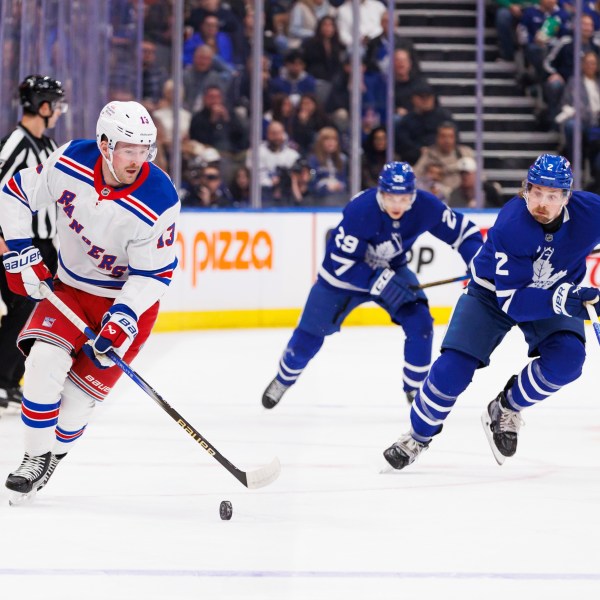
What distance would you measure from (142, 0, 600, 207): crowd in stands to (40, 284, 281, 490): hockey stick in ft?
17.6

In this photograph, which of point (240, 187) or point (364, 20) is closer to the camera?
point (240, 187)

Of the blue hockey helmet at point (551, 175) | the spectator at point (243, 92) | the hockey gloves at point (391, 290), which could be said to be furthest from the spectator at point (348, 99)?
the blue hockey helmet at point (551, 175)

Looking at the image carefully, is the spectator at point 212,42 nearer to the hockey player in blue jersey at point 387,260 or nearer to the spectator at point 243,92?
the spectator at point 243,92

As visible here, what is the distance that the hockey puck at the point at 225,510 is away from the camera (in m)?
3.55

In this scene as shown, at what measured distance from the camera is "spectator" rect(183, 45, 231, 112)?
30.0 feet

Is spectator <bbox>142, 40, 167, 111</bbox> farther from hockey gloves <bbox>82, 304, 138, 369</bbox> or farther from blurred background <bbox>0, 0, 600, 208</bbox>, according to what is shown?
hockey gloves <bbox>82, 304, 138, 369</bbox>

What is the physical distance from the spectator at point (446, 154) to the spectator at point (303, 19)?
42.7 inches

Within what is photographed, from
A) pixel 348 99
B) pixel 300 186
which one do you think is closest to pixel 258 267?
pixel 300 186

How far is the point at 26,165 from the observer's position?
5.25 m

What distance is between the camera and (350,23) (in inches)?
370

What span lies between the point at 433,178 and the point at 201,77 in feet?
5.38

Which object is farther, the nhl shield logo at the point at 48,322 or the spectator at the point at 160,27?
the spectator at the point at 160,27

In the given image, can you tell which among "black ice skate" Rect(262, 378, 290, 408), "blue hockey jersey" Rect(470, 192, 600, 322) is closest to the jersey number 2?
"blue hockey jersey" Rect(470, 192, 600, 322)

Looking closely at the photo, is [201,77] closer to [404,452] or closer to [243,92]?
[243,92]
